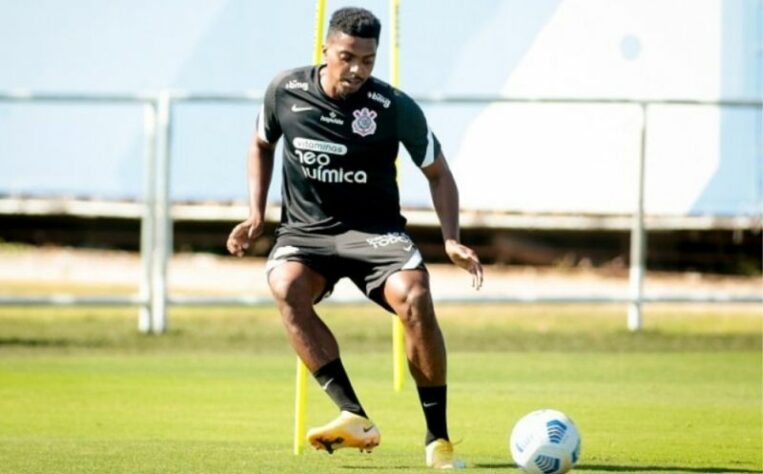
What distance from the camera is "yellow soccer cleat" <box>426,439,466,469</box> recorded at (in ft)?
29.3

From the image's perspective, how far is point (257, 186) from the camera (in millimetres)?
9617

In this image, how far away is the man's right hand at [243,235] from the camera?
926cm

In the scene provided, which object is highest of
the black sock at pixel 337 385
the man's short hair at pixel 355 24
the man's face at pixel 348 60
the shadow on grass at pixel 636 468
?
the man's short hair at pixel 355 24

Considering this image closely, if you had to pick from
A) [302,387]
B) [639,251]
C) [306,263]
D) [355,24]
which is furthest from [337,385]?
[639,251]

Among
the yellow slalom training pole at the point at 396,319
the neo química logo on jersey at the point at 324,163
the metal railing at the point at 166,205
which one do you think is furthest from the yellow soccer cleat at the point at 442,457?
the metal railing at the point at 166,205

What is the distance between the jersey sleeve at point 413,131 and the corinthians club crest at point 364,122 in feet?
0.43

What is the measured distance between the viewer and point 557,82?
2123 centimetres

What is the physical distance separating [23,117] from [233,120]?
262 cm

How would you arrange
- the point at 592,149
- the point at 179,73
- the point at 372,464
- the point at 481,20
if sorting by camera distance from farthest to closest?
1. the point at 179,73
2. the point at 481,20
3. the point at 592,149
4. the point at 372,464

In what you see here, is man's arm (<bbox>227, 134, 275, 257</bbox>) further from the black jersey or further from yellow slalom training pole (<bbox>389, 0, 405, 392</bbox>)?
yellow slalom training pole (<bbox>389, 0, 405, 392</bbox>)

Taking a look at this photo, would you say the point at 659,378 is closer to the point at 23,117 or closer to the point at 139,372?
the point at 139,372

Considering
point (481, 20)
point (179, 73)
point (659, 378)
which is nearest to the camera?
point (659, 378)

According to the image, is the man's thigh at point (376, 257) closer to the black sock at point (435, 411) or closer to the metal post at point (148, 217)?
the black sock at point (435, 411)

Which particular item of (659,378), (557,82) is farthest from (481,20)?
(659,378)
